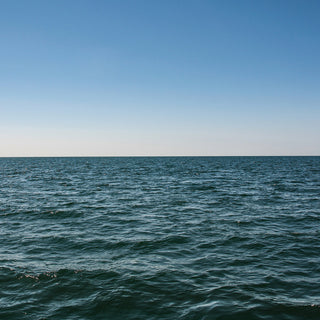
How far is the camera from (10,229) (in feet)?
51.6

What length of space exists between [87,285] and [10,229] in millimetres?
9156

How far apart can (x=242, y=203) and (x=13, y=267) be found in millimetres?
18203

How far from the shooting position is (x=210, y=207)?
21.9m

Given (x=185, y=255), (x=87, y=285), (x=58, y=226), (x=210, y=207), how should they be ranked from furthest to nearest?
1. (x=210, y=207)
2. (x=58, y=226)
3. (x=185, y=255)
4. (x=87, y=285)

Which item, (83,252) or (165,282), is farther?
(83,252)

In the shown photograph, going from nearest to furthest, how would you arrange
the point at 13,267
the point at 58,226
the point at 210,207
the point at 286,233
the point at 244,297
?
the point at 244,297, the point at 13,267, the point at 286,233, the point at 58,226, the point at 210,207

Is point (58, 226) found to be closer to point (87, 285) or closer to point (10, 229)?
point (10, 229)

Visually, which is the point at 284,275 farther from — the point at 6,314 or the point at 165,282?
the point at 6,314

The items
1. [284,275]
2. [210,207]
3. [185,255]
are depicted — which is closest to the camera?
[284,275]

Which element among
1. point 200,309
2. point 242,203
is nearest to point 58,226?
point 200,309

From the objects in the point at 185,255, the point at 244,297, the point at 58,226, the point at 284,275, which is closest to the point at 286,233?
the point at 284,275

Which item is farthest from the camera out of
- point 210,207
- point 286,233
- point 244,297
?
point 210,207

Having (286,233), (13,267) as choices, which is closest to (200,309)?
(13,267)

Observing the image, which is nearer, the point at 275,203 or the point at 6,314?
the point at 6,314
